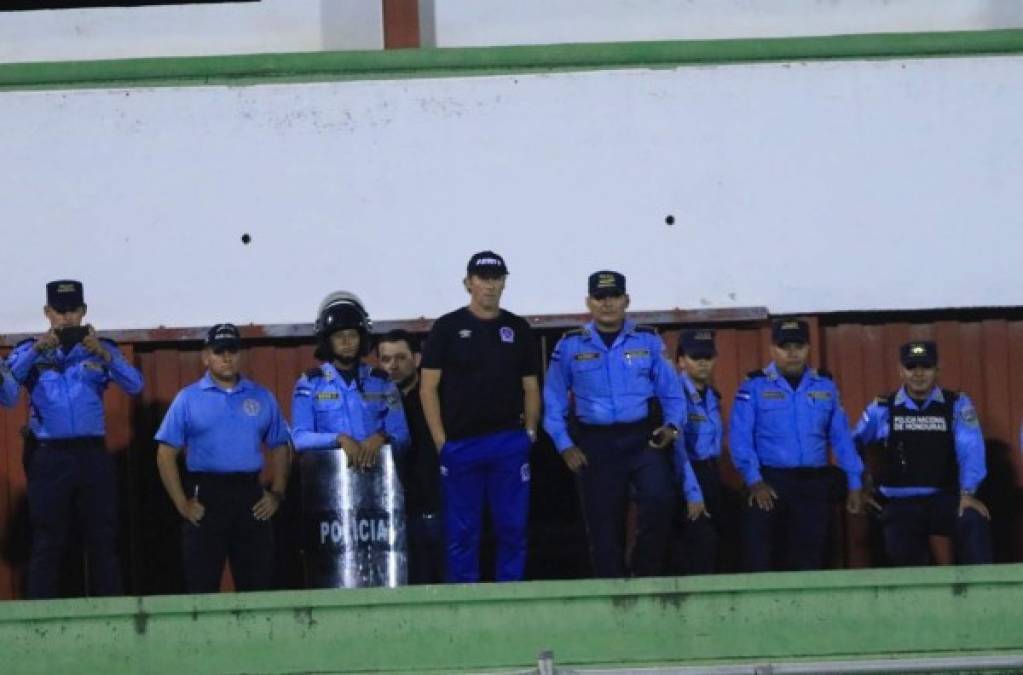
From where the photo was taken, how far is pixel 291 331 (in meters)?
14.5

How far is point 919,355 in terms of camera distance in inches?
521

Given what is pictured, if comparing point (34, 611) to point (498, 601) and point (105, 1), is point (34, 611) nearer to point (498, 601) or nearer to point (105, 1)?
point (498, 601)

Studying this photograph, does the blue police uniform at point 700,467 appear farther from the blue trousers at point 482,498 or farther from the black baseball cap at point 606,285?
the blue trousers at point 482,498

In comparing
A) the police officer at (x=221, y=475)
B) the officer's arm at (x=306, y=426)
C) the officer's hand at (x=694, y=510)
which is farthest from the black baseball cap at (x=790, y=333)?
the police officer at (x=221, y=475)

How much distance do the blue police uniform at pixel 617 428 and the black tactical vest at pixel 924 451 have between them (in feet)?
5.22

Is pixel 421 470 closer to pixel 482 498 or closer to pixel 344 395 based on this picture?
pixel 344 395

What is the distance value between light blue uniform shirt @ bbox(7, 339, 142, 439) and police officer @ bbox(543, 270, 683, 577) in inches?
99.1

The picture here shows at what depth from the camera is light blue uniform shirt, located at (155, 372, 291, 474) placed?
12.4 meters

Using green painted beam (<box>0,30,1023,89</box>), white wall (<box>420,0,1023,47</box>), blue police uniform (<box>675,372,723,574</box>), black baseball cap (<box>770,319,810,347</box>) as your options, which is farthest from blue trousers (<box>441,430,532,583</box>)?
white wall (<box>420,0,1023,47</box>)

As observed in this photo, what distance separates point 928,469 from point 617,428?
2.05m

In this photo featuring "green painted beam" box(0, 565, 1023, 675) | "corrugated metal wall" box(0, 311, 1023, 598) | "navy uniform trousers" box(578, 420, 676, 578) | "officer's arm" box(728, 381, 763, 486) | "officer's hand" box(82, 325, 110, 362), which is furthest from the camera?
"corrugated metal wall" box(0, 311, 1023, 598)

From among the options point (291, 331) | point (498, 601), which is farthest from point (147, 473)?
point (498, 601)

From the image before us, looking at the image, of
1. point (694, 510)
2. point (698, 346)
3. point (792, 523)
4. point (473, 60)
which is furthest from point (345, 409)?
point (473, 60)

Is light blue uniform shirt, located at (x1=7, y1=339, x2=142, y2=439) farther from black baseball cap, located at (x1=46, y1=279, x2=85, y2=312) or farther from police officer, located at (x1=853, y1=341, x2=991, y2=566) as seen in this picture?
police officer, located at (x1=853, y1=341, x2=991, y2=566)
